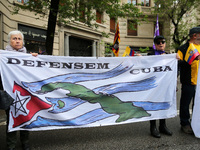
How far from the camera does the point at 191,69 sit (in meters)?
3.61

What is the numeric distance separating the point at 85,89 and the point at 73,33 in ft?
41.8

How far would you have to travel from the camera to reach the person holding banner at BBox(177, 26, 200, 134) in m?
3.55

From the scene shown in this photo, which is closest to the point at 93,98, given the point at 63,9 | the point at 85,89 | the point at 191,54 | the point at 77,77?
the point at 85,89

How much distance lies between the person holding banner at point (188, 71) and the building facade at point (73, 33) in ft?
19.1

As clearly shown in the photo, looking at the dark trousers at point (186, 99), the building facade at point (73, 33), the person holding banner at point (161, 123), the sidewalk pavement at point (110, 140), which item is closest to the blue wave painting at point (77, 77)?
the person holding banner at point (161, 123)

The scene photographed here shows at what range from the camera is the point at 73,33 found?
15297 millimetres

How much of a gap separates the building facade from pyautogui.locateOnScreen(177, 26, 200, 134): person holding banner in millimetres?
5808

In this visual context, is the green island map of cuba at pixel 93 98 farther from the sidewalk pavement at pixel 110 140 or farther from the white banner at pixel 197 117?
the white banner at pixel 197 117

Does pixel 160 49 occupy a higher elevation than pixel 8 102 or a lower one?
higher

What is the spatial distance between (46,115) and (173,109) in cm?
245

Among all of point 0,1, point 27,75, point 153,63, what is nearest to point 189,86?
point 153,63

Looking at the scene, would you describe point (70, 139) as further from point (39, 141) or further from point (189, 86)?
point (189, 86)

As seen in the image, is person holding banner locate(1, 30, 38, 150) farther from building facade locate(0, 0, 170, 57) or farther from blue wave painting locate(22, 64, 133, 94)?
building facade locate(0, 0, 170, 57)

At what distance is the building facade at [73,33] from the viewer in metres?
10.2
